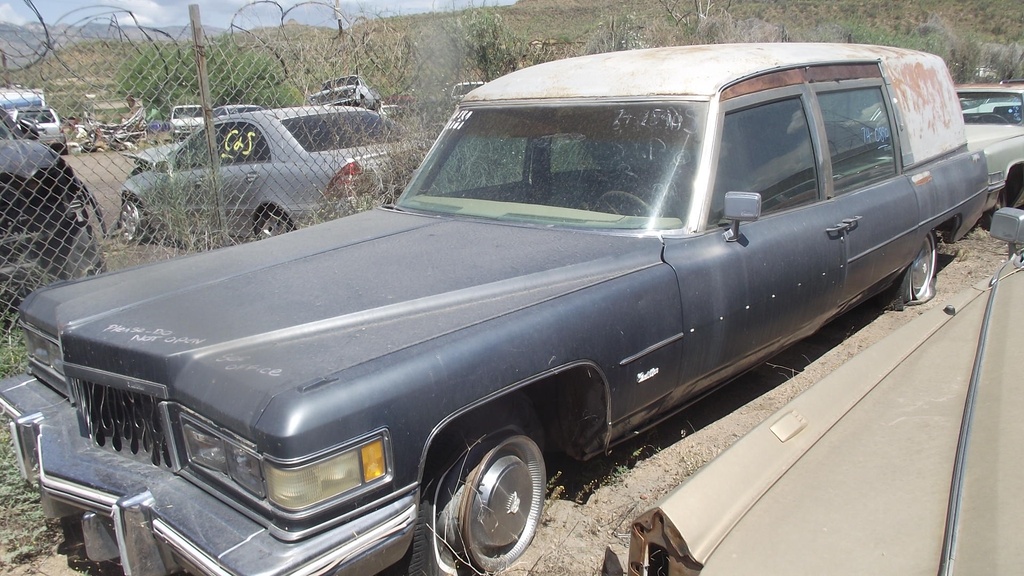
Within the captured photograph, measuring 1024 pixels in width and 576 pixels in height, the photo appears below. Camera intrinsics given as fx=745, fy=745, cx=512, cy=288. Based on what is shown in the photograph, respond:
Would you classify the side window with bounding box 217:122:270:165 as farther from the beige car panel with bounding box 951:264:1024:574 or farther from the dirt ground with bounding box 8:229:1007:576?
the beige car panel with bounding box 951:264:1024:574

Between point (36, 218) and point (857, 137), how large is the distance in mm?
4817

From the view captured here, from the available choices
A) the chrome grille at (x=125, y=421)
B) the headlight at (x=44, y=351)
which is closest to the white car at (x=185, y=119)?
the headlight at (x=44, y=351)

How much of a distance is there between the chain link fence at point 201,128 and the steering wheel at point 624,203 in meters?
3.22

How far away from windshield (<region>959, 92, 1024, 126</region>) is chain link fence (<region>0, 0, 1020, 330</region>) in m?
5.31

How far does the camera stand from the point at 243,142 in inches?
256

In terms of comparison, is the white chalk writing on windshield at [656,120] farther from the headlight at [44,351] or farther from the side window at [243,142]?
the side window at [243,142]

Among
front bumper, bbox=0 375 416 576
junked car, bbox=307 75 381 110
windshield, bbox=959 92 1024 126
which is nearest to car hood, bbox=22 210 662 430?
front bumper, bbox=0 375 416 576

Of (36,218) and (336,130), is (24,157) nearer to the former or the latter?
(36,218)

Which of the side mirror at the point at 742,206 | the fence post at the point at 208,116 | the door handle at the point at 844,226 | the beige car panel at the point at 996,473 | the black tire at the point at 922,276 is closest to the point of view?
the beige car panel at the point at 996,473

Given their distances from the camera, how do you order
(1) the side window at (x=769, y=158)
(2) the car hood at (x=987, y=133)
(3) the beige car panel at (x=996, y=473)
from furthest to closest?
(2) the car hood at (x=987, y=133) → (1) the side window at (x=769, y=158) → (3) the beige car panel at (x=996, y=473)

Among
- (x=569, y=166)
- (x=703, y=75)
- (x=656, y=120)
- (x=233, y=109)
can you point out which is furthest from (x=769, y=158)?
(x=233, y=109)

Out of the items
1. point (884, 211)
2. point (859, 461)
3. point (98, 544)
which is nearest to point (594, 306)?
point (859, 461)

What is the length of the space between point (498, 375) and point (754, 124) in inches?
78.4

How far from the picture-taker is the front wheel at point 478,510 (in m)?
2.38
